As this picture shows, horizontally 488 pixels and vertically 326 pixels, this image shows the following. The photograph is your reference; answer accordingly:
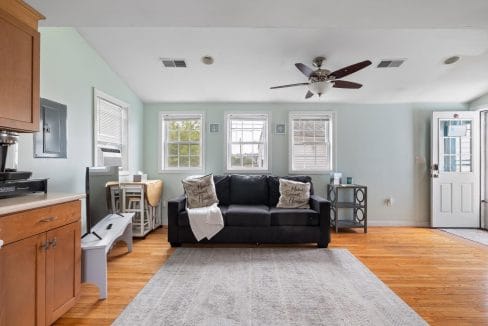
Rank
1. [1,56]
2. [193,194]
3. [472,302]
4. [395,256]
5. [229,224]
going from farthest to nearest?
[193,194]
[229,224]
[395,256]
[472,302]
[1,56]

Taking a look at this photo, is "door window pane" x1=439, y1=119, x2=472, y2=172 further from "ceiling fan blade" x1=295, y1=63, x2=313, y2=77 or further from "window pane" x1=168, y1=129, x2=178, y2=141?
"window pane" x1=168, y1=129, x2=178, y2=141

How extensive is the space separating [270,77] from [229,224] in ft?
7.12

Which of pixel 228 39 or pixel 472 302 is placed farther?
pixel 228 39

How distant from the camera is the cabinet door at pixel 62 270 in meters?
1.66

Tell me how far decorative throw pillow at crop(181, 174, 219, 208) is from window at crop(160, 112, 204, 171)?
84 cm

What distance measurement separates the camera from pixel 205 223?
3385 millimetres

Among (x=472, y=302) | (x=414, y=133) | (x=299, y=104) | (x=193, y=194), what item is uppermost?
(x=299, y=104)

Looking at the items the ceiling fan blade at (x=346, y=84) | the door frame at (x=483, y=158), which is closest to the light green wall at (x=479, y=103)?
the door frame at (x=483, y=158)

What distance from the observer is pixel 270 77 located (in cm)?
382

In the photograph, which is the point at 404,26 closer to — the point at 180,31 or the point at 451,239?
the point at 180,31

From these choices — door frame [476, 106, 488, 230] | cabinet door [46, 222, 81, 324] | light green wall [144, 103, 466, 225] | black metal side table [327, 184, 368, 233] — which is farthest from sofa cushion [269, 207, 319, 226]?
door frame [476, 106, 488, 230]

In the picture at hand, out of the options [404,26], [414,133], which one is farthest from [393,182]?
[404,26]

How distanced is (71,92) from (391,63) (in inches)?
154

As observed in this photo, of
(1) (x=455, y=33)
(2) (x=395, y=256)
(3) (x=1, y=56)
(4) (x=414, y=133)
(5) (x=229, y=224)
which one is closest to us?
(3) (x=1, y=56)
